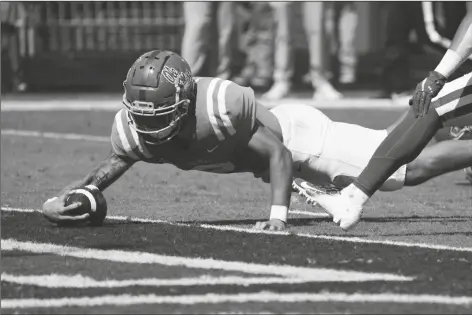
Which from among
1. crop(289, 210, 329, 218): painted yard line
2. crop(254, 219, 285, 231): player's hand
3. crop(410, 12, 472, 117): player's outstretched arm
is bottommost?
crop(289, 210, 329, 218): painted yard line

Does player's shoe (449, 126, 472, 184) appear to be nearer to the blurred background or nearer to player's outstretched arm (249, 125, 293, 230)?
player's outstretched arm (249, 125, 293, 230)

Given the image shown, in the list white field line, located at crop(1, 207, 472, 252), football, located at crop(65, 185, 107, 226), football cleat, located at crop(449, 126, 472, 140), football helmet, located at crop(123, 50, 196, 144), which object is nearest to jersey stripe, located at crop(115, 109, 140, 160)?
football helmet, located at crop(123, 50, 196, 144)

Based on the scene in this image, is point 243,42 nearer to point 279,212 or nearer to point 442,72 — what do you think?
point 279,212

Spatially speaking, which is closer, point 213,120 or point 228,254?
point 228,254

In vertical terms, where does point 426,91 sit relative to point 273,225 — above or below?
above

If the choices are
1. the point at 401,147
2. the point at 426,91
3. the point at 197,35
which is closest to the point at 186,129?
the point at 401,147

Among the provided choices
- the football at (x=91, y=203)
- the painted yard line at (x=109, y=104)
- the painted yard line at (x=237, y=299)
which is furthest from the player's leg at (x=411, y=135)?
the painted yard line at (x=109, y=104)

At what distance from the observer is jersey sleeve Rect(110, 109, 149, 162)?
20.3 feet

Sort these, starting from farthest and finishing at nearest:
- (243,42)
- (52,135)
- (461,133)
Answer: (243,42) < (52,135) < (461,133)

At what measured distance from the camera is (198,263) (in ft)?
16.8

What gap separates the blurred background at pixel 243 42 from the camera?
14.2m

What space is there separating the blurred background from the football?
652 cm

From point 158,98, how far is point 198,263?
3.68 feet

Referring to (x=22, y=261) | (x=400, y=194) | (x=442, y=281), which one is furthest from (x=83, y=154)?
(x=442, y=281)
